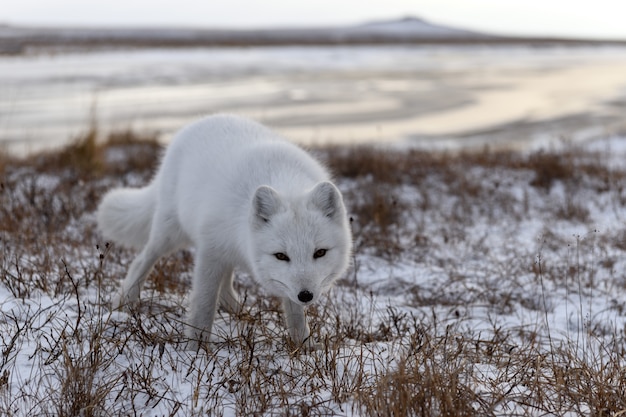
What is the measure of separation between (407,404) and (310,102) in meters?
14.5

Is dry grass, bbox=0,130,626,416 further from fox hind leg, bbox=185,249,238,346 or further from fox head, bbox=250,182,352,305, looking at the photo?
fox head, bbox=250,182,352,305

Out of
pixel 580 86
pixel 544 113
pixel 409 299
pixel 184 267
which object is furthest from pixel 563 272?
A: pixel 580 86

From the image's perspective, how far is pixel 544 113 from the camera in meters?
15.9

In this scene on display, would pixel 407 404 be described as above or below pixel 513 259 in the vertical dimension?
above

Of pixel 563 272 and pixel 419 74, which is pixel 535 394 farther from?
pixel 419 74

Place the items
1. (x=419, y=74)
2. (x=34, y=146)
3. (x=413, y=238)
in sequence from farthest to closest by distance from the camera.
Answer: (x=419, y=74)
(x=34, y=146)
(x=413, y=238)

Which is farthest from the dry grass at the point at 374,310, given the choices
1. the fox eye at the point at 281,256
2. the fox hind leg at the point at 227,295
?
the fox eye at the point at 281,256

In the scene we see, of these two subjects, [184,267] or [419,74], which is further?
[419,74]

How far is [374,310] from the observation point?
4.02 meters

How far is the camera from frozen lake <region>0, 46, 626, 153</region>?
41.6 ft

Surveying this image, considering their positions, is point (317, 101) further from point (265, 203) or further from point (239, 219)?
point (265, 203)

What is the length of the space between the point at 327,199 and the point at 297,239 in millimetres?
281

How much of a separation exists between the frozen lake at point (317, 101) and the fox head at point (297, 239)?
20.6ft

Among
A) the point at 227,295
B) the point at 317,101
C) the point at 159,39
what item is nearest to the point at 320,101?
the point at 317,101
